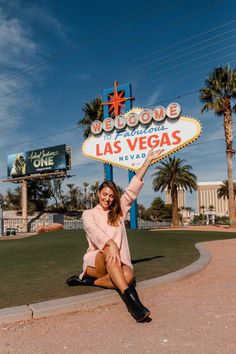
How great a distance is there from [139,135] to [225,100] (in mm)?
13410

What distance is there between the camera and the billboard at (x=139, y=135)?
17.0 meters

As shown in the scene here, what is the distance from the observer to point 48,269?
250 inches

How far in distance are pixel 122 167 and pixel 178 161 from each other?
24.7m

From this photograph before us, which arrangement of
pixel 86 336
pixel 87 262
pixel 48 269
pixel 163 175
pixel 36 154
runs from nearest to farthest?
pixel 86 336
pixel 87 262
pixel 48 269
pixel 163 175
pixel 36 154

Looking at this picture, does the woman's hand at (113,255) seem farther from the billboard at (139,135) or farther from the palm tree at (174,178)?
the palm tree at (174,178)

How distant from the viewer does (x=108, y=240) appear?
3.80 metres

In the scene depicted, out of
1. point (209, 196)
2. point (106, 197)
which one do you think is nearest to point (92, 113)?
point (106, 197)

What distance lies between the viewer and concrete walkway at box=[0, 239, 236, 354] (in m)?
2.79

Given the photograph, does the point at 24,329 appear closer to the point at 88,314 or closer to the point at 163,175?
the point at 88,314

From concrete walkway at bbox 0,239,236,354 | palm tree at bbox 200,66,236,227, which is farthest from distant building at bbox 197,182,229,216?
concrete walkway at bbox 0,239,236,354

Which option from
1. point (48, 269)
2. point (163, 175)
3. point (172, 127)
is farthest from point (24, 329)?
point (163, 175)

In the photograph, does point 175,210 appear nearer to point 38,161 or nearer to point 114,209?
point 38,161

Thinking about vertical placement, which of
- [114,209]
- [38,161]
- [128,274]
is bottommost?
[128,274]

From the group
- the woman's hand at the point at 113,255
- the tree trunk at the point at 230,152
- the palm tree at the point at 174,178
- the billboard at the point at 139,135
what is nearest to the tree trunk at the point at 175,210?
the palm tree at the point at 174,178
